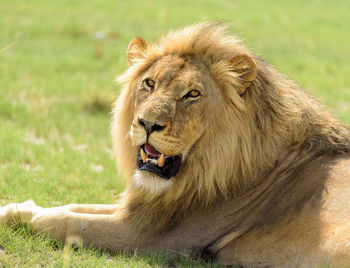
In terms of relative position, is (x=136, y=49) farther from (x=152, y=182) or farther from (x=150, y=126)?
(x=152, y=182)

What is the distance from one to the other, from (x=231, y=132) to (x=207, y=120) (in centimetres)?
19

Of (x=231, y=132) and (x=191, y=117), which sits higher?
(x=191, y=117)

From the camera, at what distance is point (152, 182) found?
417cm

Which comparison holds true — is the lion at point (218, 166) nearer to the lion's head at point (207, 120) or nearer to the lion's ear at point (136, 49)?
the lion's head at point (207, 120)

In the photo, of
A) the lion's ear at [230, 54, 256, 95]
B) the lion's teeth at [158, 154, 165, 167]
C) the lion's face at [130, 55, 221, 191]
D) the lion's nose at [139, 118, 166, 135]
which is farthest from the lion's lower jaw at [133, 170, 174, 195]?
the lion's ear at [230, 54, 256, 95]

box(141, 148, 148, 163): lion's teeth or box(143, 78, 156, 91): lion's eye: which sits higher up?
box(143, 78, 156, 91): lion's eye

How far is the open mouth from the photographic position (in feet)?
13.6

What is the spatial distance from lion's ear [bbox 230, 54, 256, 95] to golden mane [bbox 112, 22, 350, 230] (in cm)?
4

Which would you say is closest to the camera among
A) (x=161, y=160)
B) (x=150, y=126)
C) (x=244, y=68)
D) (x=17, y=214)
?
(x=150, y=126)

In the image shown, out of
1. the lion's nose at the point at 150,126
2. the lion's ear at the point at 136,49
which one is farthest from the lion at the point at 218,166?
the lion's ear at the point at 136,49

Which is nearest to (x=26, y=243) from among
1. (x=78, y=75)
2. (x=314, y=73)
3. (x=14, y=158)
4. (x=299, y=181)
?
(x=299, y=181)

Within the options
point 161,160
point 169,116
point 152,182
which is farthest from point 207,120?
point 152,182

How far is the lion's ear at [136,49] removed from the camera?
185 inches

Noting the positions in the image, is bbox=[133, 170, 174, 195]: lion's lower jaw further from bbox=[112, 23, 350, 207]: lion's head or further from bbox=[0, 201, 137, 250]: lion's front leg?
bbox=[0, 201, 137, 250]: lion's front leg
